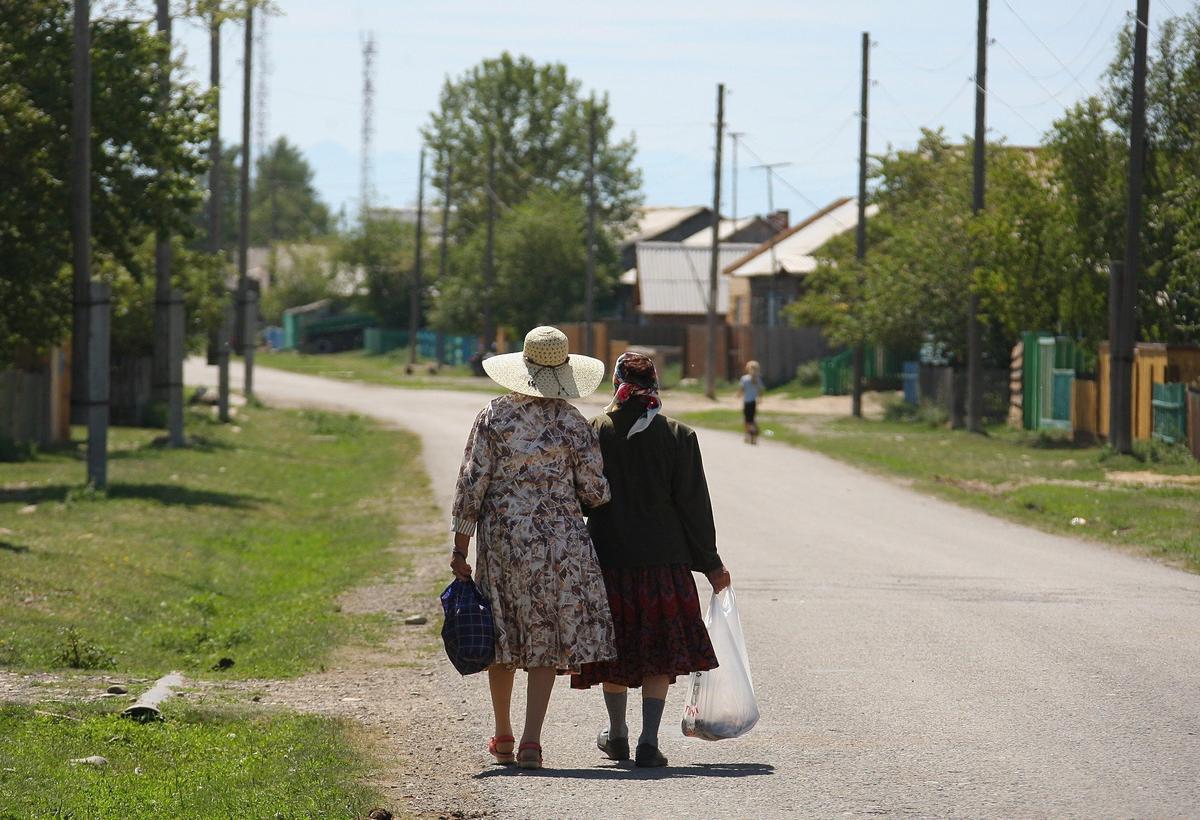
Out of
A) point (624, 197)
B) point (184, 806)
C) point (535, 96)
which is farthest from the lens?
point (535, 96)

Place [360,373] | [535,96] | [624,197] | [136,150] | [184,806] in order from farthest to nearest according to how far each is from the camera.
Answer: [535,96] < [624,197] < [360,373] < [136,150] < [184,806]

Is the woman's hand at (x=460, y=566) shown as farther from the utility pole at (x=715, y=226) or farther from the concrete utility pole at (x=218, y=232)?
the utility pole at (x=715, y=226)

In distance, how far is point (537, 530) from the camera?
22.9ft

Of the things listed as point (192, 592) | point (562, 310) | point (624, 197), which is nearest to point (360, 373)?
point (562, 310)

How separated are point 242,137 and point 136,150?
51.2 ft

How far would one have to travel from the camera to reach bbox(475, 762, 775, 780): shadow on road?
6.82 m

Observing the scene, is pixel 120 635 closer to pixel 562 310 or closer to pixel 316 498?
pixel 316 498

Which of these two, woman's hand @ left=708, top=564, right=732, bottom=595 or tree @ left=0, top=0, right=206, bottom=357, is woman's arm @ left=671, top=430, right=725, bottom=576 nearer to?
woman's hand @ left=708, top=564, right=732, bottom=595

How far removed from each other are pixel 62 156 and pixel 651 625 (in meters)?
16.3

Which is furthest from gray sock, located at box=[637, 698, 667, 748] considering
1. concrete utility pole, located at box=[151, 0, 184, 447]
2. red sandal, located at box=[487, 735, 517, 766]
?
concrete utility pole, located at box=[151, 0, 184, 447]

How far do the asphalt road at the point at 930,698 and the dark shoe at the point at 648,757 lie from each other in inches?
4.8

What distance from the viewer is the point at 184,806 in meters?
6.15

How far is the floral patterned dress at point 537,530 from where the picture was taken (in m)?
6.95

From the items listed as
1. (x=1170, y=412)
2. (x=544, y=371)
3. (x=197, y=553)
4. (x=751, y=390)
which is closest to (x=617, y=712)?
(x=544, y=371)
